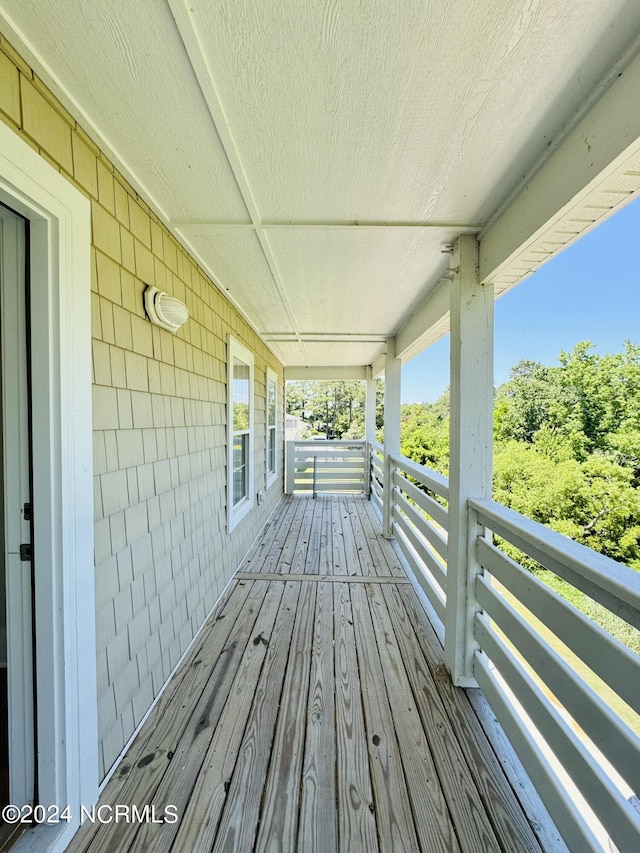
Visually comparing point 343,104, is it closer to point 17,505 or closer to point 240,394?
point 17,505

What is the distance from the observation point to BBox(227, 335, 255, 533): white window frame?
288 centimetres

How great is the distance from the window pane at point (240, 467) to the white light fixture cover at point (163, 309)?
1577 mm

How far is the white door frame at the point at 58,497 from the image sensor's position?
1.08 metres

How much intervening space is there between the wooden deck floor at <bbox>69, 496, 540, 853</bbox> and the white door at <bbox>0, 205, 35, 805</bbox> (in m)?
0.37

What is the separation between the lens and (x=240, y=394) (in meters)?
3.39

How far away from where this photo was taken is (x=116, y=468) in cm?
142

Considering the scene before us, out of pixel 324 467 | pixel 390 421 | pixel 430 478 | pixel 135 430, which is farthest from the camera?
pixel 324 467

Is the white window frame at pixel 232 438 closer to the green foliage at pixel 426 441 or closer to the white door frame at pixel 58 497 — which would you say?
the white door frame at pixel 58 497

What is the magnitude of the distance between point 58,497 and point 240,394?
2353mm

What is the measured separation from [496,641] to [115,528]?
1.78 meters

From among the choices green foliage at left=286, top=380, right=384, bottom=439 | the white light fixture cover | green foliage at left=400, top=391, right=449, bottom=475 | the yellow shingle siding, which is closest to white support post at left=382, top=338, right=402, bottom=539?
the yellow shingle siding

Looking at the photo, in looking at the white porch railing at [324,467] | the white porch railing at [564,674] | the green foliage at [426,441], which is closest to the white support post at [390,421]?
the white porch railing at [324,467]

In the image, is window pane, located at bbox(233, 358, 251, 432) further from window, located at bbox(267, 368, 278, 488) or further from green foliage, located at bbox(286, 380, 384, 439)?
green foliage, located at bbox(286, 380, 384, 439)

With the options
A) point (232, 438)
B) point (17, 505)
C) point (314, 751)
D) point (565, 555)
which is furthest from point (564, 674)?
point (232, 438)
